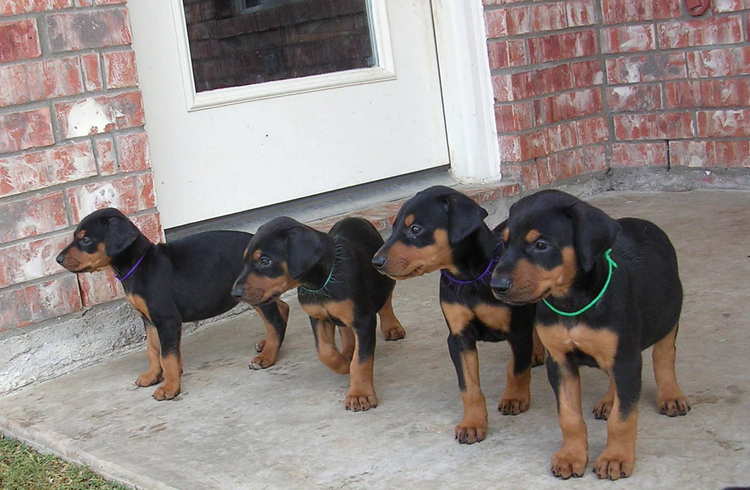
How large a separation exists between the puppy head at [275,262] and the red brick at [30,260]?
1.40 meters

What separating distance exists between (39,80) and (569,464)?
10.6ft

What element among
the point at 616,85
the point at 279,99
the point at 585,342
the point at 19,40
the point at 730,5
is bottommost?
the point at 585,342

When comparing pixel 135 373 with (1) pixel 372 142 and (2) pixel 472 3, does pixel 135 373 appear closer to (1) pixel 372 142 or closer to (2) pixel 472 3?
(1) pixel 372 142

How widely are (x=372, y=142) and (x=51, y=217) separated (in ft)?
7.73

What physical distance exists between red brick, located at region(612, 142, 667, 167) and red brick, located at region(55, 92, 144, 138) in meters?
3.72

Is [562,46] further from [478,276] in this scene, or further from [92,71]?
[478,276]

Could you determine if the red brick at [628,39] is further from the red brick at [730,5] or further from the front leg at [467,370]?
the front leg at [467,370]

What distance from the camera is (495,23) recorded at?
6.85 m

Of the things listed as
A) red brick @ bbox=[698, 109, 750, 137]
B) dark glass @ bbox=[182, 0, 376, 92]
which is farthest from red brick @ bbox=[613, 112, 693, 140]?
dark glass @ bbox=[182, 0, 376, 92]

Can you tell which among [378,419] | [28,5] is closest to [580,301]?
[378,419]

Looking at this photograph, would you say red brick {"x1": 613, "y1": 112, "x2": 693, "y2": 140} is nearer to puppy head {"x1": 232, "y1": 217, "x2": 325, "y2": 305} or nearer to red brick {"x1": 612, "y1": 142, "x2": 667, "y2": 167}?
red brick {"x1": 612, "y1": 142, "x2": 667, "y2": 167}

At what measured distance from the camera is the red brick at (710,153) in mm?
6922

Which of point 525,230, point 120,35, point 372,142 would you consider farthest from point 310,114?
point 525,230

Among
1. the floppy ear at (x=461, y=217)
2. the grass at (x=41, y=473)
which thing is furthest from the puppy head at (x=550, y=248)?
the grass at (x=41, y=473)
